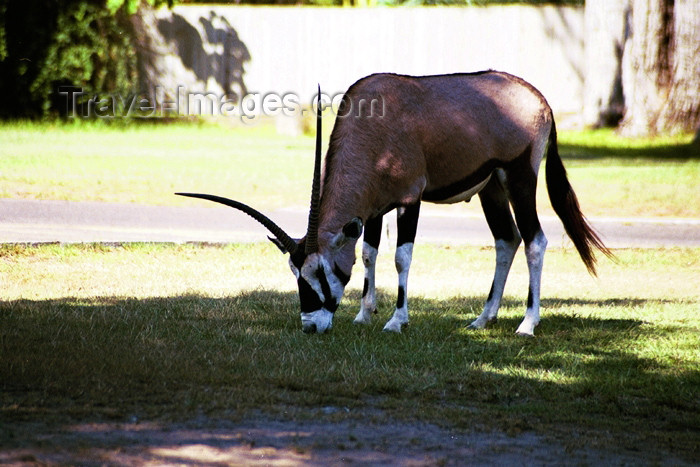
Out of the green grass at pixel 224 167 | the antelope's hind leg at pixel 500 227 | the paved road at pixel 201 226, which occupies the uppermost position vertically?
the antelope's hind leg at pixel 500 227

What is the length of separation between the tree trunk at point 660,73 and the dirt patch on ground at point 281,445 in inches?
774

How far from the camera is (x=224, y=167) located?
1964 cm

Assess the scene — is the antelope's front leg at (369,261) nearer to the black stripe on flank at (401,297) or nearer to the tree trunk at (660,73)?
the black stripe on flank at (401,297)

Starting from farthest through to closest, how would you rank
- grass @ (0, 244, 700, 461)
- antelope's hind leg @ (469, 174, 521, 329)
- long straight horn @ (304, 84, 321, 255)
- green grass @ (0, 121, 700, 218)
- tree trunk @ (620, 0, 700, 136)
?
tree trunk @ (620, 0, 700, 136)
green grass @ (0, 121, 700, 218)
antelope's hind leg @ (469, 174, 521, 329)
long straight horn @ (304, 84, 321, 255)
grass @ (0, 244, 700, 461)

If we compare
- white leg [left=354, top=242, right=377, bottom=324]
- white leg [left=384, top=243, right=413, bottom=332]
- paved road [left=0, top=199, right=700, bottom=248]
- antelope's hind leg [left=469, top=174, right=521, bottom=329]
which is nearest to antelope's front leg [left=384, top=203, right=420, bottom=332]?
white leg [left=384, top=243, right=413, bottom=332]

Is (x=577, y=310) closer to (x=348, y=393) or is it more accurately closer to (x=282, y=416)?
(x=348, y=393)

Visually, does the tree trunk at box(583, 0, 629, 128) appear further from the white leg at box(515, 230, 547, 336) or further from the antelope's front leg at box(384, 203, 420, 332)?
the antelope's front leg at box(384, 203, 420, 332)

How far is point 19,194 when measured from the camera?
52.9 ft

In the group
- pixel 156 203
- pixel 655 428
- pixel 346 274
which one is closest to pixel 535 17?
pixel 156 203

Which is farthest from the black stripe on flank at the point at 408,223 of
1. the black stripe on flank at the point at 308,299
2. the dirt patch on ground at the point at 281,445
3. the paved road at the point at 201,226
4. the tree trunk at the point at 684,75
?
the tree trunk at the point at 684,75

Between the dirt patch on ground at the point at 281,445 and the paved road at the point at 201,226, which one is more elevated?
the dirt patch on ground at the point at 281,445

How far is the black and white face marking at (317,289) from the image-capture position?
306 inches

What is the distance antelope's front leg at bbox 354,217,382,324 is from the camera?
27.9 ft

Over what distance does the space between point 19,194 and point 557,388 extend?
37.4 feet
